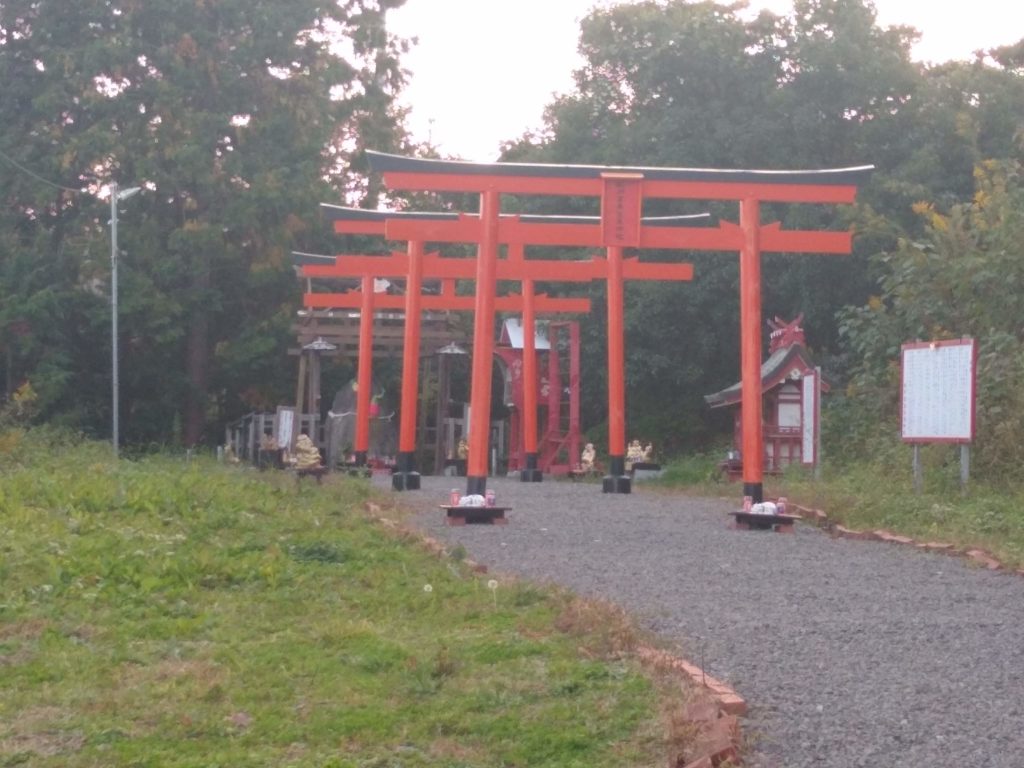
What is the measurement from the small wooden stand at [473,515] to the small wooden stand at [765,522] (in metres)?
2.08

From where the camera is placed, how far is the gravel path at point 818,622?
5289 mm

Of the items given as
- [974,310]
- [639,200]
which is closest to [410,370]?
[639,200]

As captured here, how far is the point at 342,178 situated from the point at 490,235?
1740cm

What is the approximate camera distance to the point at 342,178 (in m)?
30.8

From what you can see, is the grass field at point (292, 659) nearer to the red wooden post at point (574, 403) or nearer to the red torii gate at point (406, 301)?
the red torii gate at point (406, 301)

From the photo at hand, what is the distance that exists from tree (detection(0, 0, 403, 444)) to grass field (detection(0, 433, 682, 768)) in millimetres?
18391

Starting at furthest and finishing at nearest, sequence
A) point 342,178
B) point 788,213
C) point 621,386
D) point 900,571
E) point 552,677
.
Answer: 1. point 342,178
2. point 788,213
3. point 621,386
4. point 900,571
5. point 552,677

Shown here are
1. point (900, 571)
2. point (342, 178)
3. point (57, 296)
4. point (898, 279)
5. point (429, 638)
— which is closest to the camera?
point (429, 638)

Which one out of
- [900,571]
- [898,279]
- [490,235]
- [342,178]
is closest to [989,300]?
[898,279]

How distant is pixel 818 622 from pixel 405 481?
1002 cm

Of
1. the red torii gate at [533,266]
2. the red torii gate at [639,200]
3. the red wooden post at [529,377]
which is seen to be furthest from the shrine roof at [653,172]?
the red wooden post at [529,377]

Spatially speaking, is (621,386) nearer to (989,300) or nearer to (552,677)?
(989,300)

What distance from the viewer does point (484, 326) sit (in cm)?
1376

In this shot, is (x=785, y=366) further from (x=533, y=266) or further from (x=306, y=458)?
(x=306, y=458)
